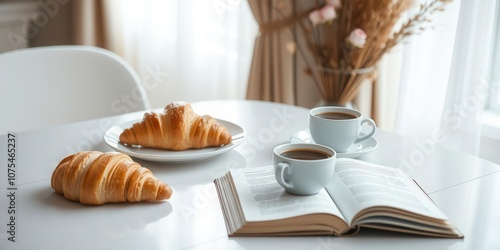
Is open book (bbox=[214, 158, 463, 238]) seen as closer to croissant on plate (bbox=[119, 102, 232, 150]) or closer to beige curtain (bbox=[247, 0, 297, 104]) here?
croissant on plate (bbox=[119, 102, 232, 150])

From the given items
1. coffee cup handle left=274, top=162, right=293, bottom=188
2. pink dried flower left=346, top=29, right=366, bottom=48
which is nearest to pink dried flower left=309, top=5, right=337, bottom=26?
pink dried flower left=346, top=29, right=366, bottom=48

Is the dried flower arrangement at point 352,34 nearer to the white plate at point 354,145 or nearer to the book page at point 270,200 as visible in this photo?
the white plate at point 354,145

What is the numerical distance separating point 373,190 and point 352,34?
1.17m

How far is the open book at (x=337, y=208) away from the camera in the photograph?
3.07 feet

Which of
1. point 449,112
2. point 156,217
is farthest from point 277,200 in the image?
point 449,112

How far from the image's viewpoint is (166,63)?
2.83 m

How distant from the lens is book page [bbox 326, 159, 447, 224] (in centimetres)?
96

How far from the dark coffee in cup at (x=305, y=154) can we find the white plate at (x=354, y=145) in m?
0.17

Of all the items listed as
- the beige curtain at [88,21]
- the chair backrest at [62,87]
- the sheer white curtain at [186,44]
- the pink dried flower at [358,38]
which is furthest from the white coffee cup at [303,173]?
the beige curtain at [88,21]

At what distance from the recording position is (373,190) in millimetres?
996

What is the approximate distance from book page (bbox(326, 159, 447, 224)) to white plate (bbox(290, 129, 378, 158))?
0.32 feet

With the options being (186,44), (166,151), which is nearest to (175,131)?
(166,151)

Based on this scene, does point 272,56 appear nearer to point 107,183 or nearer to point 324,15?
point 324,15

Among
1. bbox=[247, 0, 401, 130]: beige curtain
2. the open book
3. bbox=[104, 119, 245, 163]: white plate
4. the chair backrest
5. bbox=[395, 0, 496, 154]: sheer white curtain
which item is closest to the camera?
the open book
